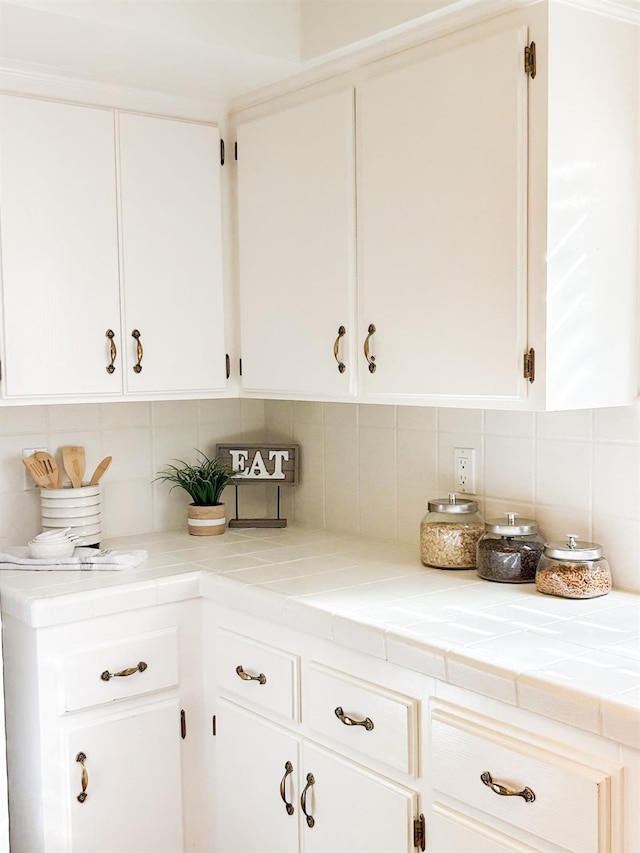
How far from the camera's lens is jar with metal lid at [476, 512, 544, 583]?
6.87 ft

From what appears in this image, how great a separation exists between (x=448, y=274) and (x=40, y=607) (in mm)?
1162

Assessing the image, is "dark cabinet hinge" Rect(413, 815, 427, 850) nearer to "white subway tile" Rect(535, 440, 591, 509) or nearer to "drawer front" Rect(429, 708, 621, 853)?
"drawer front" Rect(429, 708, 621, 853)

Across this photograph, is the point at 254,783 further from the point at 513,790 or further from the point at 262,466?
the point at 262,466

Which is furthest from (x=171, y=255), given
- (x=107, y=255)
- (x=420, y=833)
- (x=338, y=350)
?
(x=420, y=833)

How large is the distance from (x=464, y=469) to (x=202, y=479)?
82cm

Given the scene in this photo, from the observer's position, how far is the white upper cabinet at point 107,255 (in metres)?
2.28

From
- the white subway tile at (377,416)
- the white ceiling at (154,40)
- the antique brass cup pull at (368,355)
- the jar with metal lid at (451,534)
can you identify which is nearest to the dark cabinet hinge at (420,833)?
the jar with metal lid at (451,534)

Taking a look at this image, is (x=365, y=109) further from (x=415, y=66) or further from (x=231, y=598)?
(x=231, y=598)

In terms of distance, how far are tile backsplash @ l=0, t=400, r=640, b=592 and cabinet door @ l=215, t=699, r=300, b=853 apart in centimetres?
70

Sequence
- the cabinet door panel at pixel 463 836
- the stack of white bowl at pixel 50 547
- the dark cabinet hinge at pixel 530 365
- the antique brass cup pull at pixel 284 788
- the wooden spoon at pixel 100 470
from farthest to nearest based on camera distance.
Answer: the wooden spoon at pixel 100 470
the stack of white bowl at pixel 50 547
the antique brass cup pull at pixel 284 788
the dark cabinet hinge at pixel 530 365
the cabinet door panel at pixel 463 836

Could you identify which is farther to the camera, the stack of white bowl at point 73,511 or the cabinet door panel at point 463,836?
the stack of white bowl at point 73,511

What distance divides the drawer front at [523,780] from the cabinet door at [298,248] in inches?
36.6

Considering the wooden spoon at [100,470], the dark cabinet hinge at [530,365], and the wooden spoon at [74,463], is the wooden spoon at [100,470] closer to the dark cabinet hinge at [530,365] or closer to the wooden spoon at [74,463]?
the wooden spoon at [74,463]

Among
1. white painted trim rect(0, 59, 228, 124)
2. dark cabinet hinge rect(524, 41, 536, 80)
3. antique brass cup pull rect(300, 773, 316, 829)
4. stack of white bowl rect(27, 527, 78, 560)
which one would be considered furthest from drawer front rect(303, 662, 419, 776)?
white painted trim rect(0, 59, 228, 124)
